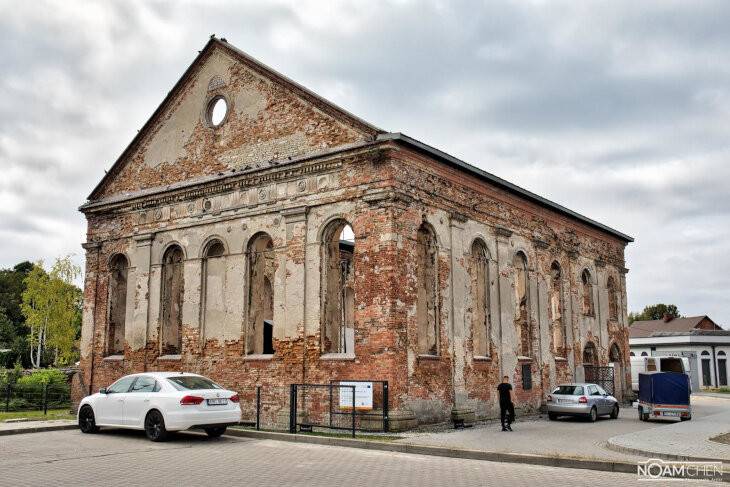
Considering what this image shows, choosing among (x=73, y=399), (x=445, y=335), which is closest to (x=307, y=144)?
(x=445, y=335)

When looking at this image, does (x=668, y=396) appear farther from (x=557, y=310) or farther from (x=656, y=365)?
(x=656, y=365)

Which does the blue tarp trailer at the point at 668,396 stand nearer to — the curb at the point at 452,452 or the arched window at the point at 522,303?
the arched window at the point at 522,303

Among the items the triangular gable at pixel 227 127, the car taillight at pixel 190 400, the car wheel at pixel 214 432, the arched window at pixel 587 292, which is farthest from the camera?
the arched window at pixel 587 292

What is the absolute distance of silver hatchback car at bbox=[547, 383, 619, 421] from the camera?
20.9 meters

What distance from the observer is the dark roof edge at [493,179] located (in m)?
17.5

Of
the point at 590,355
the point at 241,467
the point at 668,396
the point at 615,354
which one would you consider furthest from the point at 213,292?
the point at 615,354

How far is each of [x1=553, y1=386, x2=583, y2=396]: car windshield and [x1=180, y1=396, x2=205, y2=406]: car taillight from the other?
12.4m

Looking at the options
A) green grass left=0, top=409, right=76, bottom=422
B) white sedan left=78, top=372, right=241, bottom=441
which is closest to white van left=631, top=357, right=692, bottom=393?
white sedan left=78, top=372, right=241, bottom=441

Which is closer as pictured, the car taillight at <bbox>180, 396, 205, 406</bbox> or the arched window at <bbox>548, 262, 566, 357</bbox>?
the car taillight at <bbox>180, 396, 205, 406</bbox>

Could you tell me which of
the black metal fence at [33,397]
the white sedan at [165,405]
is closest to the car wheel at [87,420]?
the white sedan at [165,405]

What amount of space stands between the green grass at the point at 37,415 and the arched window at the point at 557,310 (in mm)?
17182

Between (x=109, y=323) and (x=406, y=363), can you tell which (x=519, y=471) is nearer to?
(x=406, y=363)

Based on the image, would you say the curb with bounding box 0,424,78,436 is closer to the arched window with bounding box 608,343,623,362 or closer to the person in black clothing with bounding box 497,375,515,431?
the person in black clothing with bounding box 497,375,515,431

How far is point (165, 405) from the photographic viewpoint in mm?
14234
